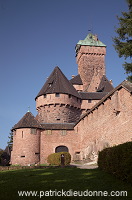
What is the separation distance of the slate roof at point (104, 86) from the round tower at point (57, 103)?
25.4 ft

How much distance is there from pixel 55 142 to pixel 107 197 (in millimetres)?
26146

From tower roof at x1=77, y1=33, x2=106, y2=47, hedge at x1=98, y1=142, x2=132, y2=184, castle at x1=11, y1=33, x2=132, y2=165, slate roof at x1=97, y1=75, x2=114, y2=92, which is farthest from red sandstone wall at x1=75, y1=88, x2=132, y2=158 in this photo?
tower roof at x1=77, y1=33, x2=106, y2=47

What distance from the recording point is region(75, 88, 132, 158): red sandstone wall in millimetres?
18577

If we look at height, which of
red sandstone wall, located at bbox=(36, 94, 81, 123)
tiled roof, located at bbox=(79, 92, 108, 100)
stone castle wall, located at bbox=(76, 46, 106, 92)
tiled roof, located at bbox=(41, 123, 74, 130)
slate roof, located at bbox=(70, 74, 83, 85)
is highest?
stone castle wall, located at bbox=(76, 46, 106, 92)

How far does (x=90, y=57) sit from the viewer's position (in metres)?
52.2

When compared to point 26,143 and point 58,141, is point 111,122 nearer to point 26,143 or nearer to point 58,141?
point 58,141

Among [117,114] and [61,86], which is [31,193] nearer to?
[117,114]

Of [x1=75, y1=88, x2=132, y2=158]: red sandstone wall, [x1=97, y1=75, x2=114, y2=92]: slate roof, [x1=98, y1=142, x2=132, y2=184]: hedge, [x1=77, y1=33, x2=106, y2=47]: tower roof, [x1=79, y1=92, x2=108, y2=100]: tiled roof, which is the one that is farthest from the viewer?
[x1=77, y1=33, x2=106, y2=47]: tower roof

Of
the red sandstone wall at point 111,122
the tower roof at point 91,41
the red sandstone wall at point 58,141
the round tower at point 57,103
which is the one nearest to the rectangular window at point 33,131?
the red sandstone wall at point 58,141

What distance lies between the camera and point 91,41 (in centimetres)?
5450

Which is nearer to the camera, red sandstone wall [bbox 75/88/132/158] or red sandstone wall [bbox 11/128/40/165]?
red sandstone wall [bbox 75/88/132/158]

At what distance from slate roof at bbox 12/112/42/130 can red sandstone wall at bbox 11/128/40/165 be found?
1.74 ft

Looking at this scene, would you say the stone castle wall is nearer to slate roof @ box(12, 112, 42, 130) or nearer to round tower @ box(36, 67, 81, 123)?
round tower @ box(36, 67, 81, 123)

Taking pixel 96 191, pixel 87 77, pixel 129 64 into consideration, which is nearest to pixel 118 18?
pixel 129 64
